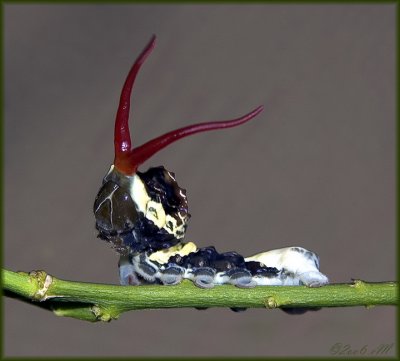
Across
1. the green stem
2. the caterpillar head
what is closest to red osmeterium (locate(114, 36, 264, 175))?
the caterpillar head

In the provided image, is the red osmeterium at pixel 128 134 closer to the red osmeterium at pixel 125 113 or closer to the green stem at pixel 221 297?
the red osmeterium at pixel 125 113

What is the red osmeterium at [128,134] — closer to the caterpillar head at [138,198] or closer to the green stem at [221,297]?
the caterpillar head at [138,198]

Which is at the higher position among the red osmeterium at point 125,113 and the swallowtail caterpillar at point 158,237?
the red osmeterium at point 125,113

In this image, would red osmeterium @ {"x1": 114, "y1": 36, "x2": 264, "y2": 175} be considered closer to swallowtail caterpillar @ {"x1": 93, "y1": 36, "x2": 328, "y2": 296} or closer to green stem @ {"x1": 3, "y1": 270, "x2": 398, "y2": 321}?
swallowtail caterpillar @ {"x1": 93, "y1": 36, "x2": 328, "y2": 296}

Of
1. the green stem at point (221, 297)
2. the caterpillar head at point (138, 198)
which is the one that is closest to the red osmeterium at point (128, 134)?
the caterpillar head at point (138, 198)

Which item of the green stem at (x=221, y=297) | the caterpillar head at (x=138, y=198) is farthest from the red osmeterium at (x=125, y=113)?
the green stem at (x=221, y=297)

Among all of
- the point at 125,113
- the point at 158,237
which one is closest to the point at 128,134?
the point at 125,113

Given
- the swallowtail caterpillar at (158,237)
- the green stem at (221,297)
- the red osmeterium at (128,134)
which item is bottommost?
the green stem at (221,297)

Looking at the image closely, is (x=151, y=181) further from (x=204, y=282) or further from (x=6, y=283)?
(x=6, y=283)
